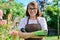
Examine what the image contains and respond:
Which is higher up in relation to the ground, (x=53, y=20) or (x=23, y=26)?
(x=23, y=26)

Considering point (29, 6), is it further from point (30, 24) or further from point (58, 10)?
point (58, 10)

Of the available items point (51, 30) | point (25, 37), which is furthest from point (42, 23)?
point (51, 30)

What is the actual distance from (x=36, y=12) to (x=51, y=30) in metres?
12.3

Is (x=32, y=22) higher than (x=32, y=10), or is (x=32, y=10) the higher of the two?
(x=32, y=10)

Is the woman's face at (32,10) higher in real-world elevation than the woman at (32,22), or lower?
higher

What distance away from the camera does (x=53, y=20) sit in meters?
15.1

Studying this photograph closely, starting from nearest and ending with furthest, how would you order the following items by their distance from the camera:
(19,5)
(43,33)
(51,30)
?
1. (43,33)
2. (19,5)
3. (51,30)

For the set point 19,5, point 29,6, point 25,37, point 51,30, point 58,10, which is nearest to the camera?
point 25,37

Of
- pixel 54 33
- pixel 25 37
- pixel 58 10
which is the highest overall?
pixel 25 37

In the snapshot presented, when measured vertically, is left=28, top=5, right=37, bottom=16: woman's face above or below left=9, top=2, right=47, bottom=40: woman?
above

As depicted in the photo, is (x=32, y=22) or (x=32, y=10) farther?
(x=32, y=22)

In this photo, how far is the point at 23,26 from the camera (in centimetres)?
215

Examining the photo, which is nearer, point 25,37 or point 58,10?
point 25,37

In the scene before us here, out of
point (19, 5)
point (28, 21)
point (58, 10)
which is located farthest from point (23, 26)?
point (58, 10)
